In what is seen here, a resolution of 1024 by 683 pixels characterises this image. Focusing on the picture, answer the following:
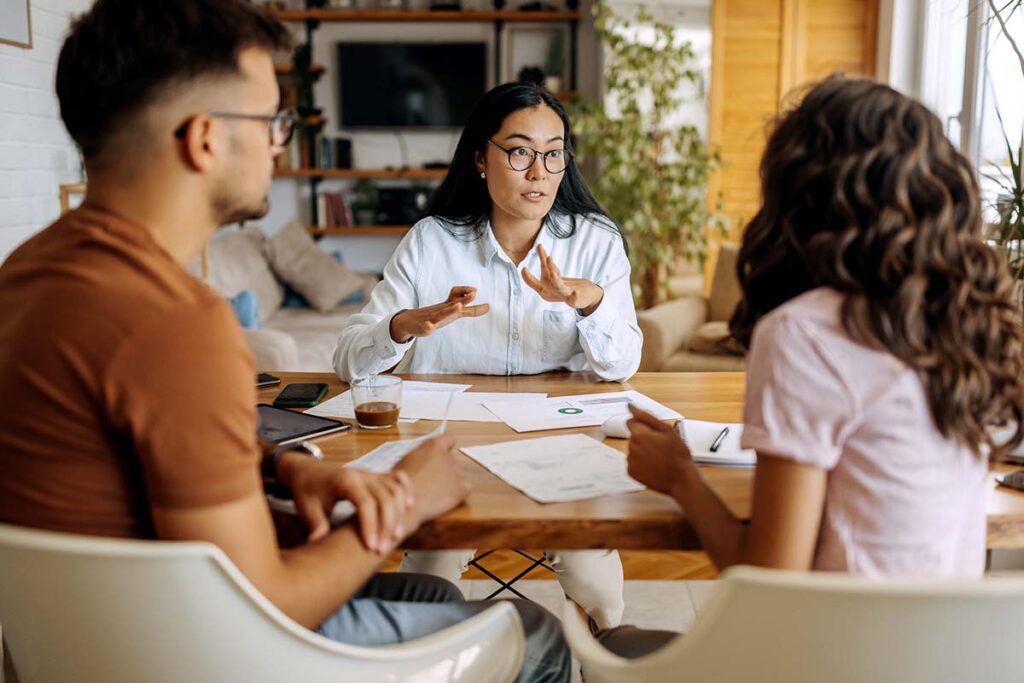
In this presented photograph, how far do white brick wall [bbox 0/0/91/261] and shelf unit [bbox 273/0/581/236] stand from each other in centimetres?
222

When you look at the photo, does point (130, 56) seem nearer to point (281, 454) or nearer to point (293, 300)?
point (281, 454)

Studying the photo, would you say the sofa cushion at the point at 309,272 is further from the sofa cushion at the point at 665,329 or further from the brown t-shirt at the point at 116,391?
A: the brown t-shirt at the point at 116,391

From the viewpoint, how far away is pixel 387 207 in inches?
246

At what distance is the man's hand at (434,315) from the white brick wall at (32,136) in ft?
7.37

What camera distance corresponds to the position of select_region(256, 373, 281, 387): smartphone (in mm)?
1846

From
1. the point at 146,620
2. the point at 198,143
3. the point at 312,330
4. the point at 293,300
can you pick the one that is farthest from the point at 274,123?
the point at 293,300

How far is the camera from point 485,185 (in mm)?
2227

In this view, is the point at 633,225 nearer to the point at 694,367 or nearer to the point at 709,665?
the point at 694,367

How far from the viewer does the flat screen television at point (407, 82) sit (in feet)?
20.7

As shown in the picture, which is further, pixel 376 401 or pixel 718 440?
pixel 376 401

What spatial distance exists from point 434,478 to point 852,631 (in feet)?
1.76

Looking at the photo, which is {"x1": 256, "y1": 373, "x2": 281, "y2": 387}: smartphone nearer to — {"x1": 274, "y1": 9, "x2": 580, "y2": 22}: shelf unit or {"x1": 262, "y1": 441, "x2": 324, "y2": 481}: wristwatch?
{"x1": 262, "y1": 441, "x2": 324, "y2": 481}: wristwatch

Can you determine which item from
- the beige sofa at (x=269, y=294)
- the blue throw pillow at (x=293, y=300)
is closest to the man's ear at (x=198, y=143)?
the beige sofa at (x=269, y=294)

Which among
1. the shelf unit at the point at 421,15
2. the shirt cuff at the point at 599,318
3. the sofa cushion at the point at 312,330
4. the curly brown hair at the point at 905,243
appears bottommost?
the sofa cushion at the point at 312,330
